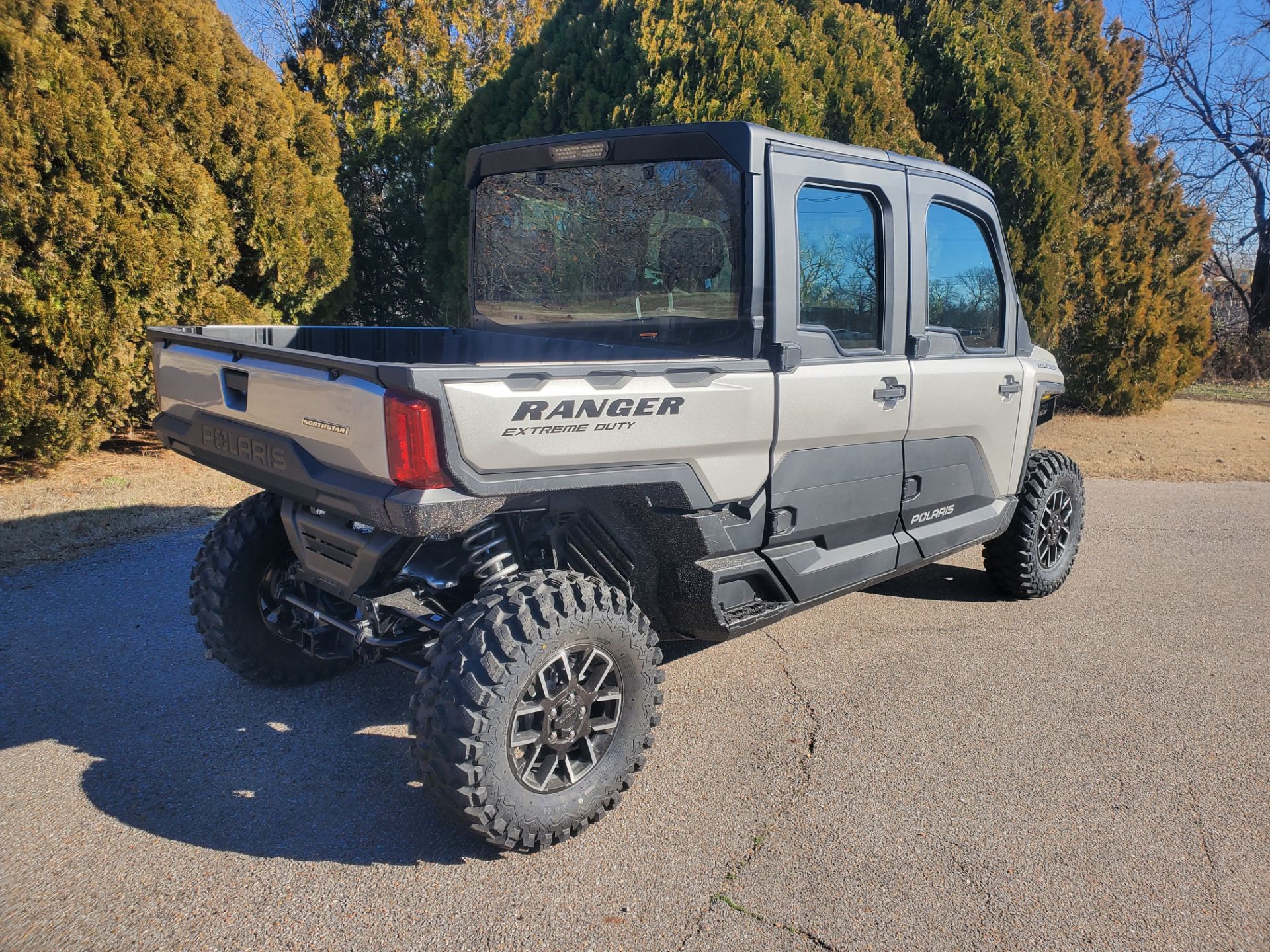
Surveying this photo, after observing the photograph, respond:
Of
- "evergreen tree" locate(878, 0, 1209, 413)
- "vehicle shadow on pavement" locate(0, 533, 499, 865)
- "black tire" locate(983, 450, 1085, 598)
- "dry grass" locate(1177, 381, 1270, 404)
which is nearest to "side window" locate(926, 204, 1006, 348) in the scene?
"black tire" locate(983, 450, 1085, 598)

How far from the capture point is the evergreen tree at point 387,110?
9617mm

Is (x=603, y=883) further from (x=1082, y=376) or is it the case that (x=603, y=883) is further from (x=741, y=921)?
(x=1082, y=376)

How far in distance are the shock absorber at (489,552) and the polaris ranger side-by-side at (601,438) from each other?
1cm

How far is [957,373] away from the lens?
4.06 meters

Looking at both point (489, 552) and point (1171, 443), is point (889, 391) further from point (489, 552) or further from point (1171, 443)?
point (1171, 443)

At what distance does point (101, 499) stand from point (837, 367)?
17.1 feet

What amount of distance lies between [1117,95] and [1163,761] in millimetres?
13258

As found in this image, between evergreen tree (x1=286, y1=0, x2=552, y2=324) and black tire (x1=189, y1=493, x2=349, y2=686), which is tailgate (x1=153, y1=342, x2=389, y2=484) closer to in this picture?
black tire (x1=189, y1=493, x2=349, y2=686)

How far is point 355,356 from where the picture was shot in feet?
14.2

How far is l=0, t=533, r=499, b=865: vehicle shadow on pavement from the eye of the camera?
2867 mm

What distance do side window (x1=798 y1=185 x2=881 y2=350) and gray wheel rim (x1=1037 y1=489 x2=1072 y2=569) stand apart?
1957mm

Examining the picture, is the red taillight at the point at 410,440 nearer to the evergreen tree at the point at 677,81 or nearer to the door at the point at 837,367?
the door at the point at 837,367

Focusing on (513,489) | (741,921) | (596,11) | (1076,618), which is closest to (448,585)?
(513,489)

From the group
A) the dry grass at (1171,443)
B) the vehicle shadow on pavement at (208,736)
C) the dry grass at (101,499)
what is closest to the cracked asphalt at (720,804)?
the vehicle shadow on pavement at (208,736)
